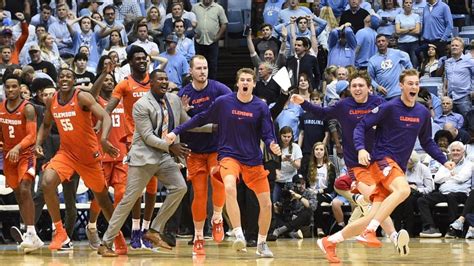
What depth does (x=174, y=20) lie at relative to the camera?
22.6 metres

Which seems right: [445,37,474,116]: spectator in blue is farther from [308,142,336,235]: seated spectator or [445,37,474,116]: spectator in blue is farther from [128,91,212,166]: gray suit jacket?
[128,91,212,166]: gray suit jacket

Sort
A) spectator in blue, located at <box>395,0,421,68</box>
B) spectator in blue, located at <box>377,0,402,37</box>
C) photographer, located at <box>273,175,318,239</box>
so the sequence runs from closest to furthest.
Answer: photographer, located at <box>273,175,318,239</box> < spectator in blue, located at <box>395,0,421,68</box> < spectator in blue, located at <box>377,0,402,37</box>

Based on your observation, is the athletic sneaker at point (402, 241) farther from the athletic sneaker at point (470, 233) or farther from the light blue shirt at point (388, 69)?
the light blue shirt at point (388, 69)

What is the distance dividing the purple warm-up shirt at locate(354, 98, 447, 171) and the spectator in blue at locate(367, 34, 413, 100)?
841 centimetres

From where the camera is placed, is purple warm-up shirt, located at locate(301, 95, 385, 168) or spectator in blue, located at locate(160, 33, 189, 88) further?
spectator in blue, located at locate(160, 33, 189, 88)

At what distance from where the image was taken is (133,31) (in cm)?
2217

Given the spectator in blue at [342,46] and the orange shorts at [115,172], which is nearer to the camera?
the orange shorts at [115,172]

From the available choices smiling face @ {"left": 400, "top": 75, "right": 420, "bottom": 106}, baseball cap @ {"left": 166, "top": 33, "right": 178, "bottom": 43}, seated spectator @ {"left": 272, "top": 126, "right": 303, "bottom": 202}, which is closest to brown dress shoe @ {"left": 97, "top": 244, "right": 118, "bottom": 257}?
smiling face @ {"left": 400, "top": 75, "right": 420, "bottom": 106}

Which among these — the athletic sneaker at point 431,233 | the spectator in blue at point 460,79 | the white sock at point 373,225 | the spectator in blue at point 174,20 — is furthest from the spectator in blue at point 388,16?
the white sock at point 373,225

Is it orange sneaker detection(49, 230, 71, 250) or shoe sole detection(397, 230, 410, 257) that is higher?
shoe sole detection(397, 230, 410, 257)

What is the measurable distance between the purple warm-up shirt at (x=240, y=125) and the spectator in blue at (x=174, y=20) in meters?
9.43

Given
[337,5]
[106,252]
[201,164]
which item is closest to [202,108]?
[201,164]

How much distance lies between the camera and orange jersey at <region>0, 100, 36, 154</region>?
47.3 feet

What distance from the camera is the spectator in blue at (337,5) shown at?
24.4 metres
